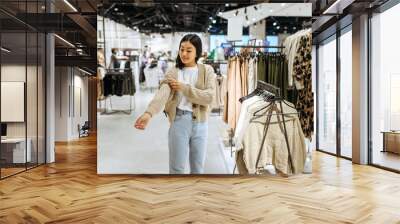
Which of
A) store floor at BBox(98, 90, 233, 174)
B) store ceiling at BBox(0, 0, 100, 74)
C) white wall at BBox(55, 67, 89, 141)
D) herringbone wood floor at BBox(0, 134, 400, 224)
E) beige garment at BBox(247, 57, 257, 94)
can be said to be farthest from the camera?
white wall at BBox(55, 67, 89, 141)

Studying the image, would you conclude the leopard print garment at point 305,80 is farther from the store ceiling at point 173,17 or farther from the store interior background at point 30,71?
the store interior background at point 30,71

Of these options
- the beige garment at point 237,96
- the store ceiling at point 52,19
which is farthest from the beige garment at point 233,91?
the store ceiling at point 52,19

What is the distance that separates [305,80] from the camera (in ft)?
19.2

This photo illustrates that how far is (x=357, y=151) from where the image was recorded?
7449mm

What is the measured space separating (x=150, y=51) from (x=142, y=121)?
3.24 ft

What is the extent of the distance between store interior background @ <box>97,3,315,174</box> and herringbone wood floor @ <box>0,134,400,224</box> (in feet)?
1.01

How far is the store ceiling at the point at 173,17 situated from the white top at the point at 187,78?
572mm

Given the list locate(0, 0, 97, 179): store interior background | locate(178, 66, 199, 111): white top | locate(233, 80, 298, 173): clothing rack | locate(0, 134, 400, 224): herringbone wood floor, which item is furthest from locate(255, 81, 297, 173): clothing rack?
locate(0, 0, 97, 179): store interior background

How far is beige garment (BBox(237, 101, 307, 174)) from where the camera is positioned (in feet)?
18.6

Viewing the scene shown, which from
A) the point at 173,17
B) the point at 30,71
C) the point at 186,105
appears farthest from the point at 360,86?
the point at 30,71

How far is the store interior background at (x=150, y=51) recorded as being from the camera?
5672mm

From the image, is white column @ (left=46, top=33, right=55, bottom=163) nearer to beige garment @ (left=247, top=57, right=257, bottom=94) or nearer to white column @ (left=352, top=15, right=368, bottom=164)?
beige garment @ (left=247, top=57, right=257, bottom=94)

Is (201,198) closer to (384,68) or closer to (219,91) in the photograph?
(219,91)

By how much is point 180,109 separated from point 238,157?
3.54ft
